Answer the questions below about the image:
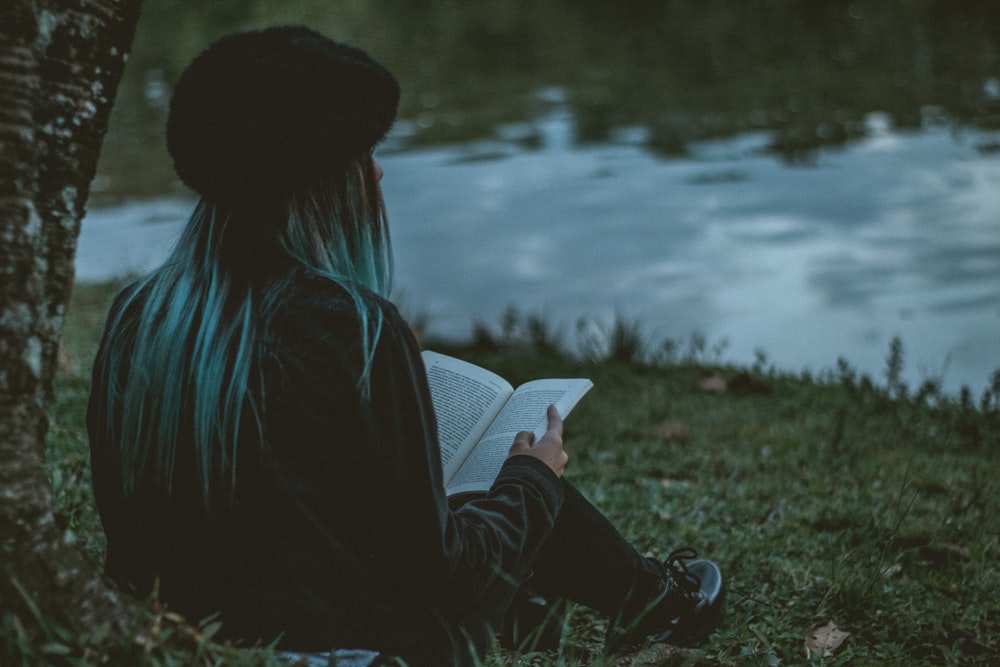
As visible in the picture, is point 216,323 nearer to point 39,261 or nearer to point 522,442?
point 39,261

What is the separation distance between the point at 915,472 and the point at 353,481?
3543 mm

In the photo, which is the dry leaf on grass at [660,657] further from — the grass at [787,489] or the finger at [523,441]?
the finger at [523,441]

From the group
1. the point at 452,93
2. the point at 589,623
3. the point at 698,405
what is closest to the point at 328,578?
the point at 589,623

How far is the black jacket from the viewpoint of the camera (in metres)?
1.91

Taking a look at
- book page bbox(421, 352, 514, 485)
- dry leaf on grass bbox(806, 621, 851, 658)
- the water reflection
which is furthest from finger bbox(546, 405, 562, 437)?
the water reflection

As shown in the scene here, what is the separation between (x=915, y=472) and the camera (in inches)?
184

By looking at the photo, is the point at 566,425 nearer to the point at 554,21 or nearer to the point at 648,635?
the point at 648,635

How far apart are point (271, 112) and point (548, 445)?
99 centimetres

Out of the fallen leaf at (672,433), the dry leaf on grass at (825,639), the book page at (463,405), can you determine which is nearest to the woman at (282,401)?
the book page at (463,405)

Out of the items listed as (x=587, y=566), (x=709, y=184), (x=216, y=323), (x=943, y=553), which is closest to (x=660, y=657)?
(x=587, y=566)

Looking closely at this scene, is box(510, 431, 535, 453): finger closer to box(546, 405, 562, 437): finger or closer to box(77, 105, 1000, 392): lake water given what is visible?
box(546, 405, 562, 437): finger

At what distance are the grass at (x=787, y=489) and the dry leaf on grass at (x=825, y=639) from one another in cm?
2

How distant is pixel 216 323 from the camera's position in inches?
76.5

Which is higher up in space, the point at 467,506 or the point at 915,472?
the point at 467,506
